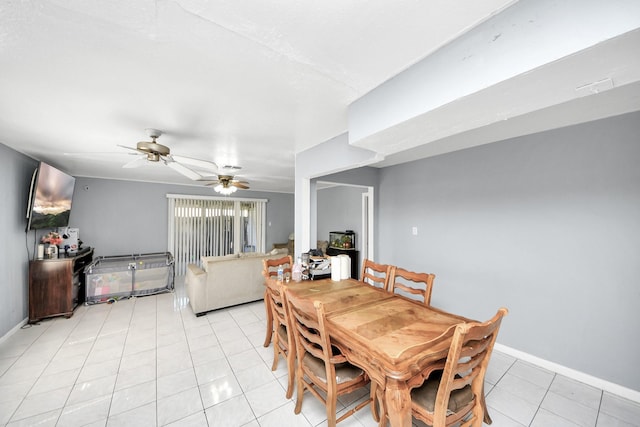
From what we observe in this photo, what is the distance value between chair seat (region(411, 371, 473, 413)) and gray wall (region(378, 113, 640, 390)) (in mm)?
1614

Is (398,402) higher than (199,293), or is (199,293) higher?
(398,402)

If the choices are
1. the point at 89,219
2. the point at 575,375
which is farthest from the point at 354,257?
the point at 89,219

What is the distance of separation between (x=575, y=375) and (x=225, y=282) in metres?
4.03

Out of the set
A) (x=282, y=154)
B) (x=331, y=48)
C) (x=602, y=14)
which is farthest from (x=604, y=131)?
(x=282, y=154)

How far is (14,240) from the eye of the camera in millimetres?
2887

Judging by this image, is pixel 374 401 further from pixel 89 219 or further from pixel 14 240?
pixel 89 219

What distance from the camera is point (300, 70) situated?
1.38 metres

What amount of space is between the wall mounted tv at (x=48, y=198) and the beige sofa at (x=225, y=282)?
1991 millimetres

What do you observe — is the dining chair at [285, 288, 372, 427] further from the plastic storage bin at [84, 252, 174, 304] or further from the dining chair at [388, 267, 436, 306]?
the plastic storage bin at [84, 252, 174, 304]

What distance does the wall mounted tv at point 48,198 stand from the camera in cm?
301

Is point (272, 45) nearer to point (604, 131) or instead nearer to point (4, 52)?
point (4, 52)

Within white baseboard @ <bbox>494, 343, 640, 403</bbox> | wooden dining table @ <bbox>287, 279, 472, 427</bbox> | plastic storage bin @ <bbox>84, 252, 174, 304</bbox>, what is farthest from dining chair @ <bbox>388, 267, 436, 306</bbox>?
plastic storage bin @ <bbox>84, 252, 174, 304</bbox>

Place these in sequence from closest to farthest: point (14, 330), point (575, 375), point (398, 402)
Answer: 1. point (398, 402)
2. point (575, 375)
3. point (14, 330)

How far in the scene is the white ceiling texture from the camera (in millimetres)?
951
